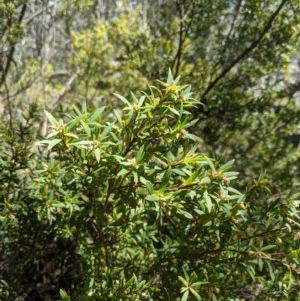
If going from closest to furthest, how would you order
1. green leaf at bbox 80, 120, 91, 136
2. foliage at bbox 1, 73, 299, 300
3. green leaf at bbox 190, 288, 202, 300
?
green leaf at bbox 80, 120, 91, 136 → foliage at bbox 1, 73, 299, 300 → green leaf at bbox 190, 288, 202, 300

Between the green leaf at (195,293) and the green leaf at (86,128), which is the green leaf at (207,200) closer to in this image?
the green leaf at (195,293)

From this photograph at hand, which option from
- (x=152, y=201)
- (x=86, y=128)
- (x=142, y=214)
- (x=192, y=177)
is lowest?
(x=142, y=214)

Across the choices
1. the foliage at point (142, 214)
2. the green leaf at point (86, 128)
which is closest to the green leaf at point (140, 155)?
the foliage at point (142, 214)

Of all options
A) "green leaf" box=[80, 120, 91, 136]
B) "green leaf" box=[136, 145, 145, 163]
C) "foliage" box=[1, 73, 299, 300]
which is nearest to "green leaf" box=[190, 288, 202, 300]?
"foliage" box=[1, 73, 299, 300]

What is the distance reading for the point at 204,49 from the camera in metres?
6.18

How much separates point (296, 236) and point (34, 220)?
2.09m

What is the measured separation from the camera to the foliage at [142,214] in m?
2.30

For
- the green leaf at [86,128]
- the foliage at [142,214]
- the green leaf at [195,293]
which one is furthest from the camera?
the green leaf at [195,293]

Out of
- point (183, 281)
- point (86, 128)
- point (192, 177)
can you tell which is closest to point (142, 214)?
point (183, 281)

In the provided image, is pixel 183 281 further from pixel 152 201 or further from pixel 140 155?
pixel 140 155

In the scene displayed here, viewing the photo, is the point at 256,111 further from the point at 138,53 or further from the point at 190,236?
the point at 190,236

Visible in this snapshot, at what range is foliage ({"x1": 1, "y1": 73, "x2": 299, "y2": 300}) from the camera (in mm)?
2305

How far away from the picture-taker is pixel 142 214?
111 inches

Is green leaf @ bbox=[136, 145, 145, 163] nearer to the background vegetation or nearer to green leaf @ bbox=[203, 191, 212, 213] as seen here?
the background vegetation
